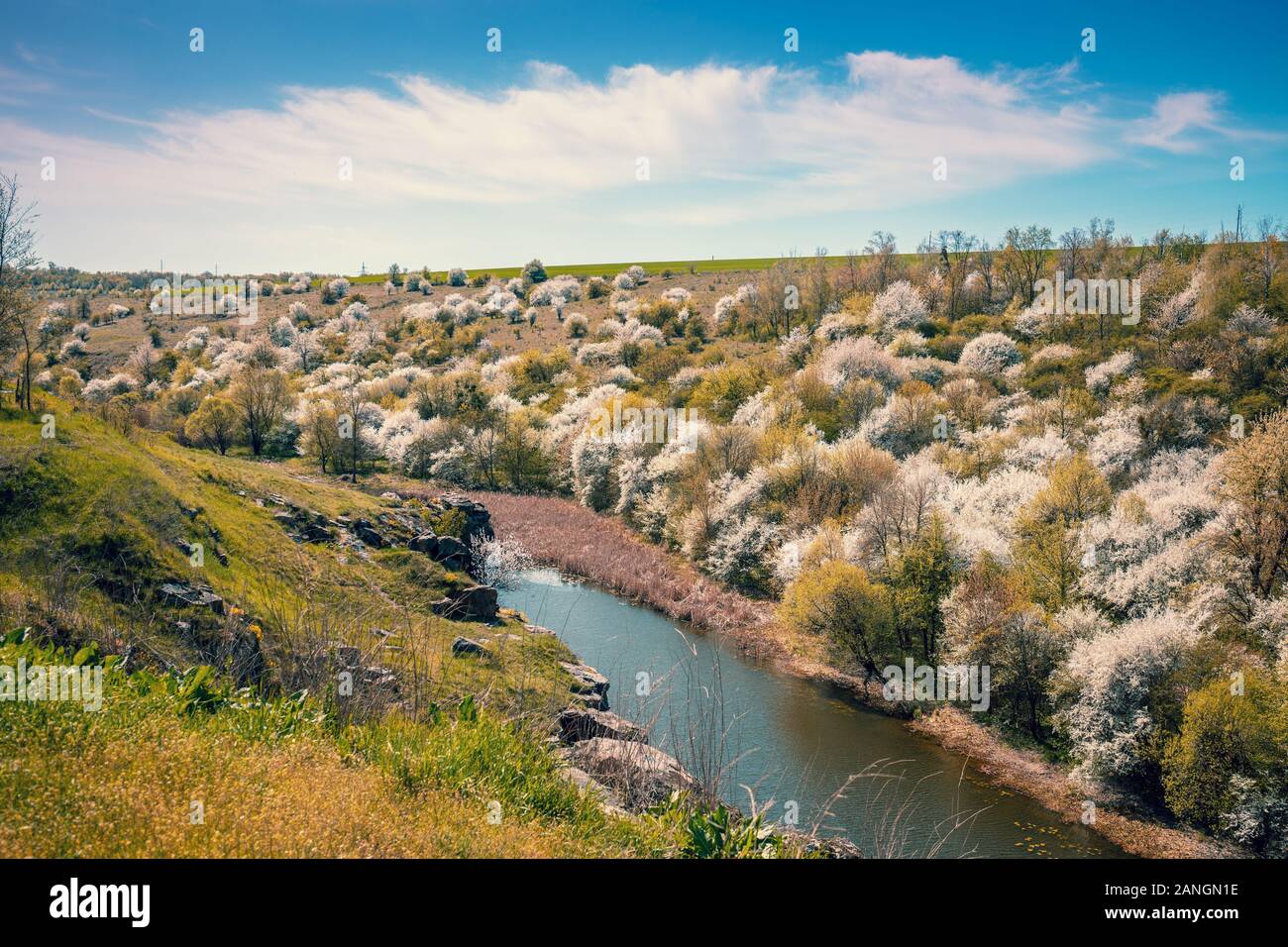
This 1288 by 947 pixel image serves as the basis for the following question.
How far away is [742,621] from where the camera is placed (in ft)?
126

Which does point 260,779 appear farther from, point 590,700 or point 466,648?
point 590,700

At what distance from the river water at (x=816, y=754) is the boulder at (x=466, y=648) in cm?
342

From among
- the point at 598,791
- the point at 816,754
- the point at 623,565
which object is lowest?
the point at 816,754

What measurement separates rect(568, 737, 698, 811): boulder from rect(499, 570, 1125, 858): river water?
389cm

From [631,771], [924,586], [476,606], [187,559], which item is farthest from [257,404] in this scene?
[631,771]

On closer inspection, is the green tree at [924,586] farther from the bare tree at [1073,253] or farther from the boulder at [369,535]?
the bare tree at [1073,253]

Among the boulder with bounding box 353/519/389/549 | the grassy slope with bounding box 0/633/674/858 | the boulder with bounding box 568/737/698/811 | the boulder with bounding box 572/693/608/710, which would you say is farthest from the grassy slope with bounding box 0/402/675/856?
the boulder with bounding box 353/519/389/549

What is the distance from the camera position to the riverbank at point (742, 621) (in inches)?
875

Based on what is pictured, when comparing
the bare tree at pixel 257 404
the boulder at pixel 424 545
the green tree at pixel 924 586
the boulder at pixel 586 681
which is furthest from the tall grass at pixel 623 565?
the bare tree at pixel 257 404

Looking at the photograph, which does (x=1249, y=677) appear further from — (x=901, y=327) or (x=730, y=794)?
(x=901, y=327)

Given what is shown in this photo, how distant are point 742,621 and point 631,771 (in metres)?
29.6

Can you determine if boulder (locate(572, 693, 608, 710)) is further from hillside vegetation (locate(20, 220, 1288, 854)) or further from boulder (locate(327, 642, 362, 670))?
boulder (locate(327, 642, 362, 670))

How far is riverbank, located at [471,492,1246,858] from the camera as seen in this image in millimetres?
22219
